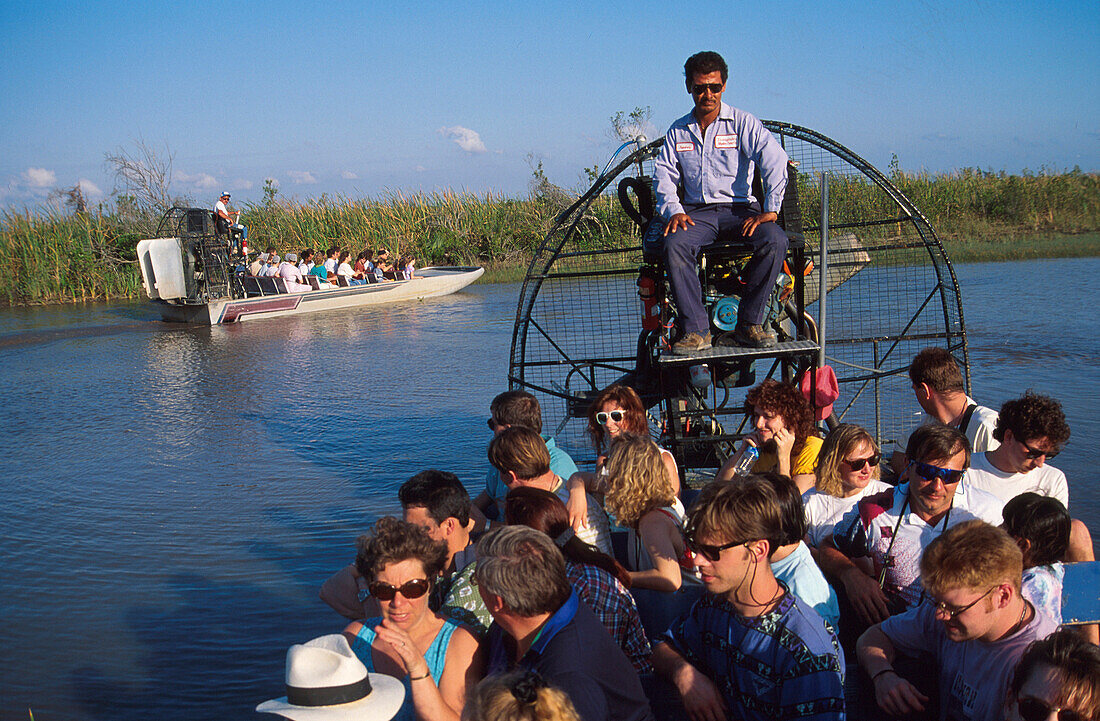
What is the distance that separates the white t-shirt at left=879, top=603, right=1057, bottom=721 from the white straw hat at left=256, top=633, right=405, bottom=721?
1703 mm

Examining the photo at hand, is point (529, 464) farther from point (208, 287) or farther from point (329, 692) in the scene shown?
point (208, 287)

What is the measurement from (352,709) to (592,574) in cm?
105

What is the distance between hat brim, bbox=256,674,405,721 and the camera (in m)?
2.37

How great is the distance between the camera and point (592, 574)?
313 centimetres

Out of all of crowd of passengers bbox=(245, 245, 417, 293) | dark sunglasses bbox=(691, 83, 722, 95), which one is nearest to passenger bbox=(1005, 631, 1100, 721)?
dark sunglasses bbox=(691, 83, 722, 95)

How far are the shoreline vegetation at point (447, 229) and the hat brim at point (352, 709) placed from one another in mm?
21672

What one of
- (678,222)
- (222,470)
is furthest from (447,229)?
(678,222)

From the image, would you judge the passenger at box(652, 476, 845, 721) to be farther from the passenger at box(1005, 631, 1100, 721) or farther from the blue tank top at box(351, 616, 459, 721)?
the blue tank top at box(351, 616, 459, 721)

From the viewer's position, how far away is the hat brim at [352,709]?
7.76 feet

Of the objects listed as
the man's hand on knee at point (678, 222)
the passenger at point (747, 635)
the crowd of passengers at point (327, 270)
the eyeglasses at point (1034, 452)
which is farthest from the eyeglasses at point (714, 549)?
the crowd of passengers at point (327, 270)

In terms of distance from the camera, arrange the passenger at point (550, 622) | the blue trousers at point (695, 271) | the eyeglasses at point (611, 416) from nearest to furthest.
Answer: the passenger at point (550, 622) < the eyeglasses at point (611, 416) < the blue trousers at point (695, 271)

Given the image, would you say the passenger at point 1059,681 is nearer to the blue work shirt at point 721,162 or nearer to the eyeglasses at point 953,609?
the eyeglasses at point 953,609

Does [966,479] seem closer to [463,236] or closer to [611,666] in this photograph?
[611,666]

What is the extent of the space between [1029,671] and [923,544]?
1186 millimetres
